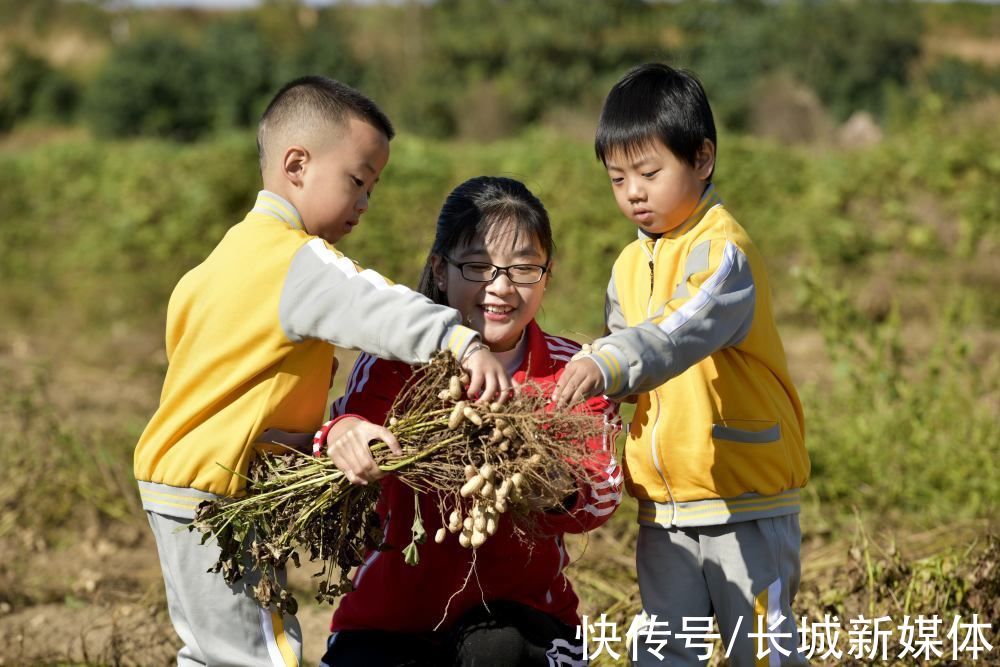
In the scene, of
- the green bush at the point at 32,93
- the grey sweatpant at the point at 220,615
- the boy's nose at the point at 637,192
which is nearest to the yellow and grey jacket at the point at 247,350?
the grey sweatpant at the point at 220,615

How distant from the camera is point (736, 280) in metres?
2.57

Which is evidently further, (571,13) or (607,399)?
(571,13)

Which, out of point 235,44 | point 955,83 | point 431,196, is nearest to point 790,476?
point 431,196

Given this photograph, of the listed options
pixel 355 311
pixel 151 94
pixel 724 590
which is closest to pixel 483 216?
pixel 355 311

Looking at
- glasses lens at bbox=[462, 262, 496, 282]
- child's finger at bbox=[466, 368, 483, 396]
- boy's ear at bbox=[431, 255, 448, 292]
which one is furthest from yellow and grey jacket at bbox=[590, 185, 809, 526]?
child's finger at bbox=[466, 368, 483, 396]

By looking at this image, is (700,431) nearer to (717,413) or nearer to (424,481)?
(717,413)

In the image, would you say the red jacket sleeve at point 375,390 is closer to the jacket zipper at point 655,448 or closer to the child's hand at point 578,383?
the child's hand at point 578,383

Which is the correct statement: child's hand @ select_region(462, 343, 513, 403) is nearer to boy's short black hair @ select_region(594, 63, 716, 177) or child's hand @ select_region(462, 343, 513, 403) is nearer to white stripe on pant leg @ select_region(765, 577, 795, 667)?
boy's short black hair @ select_region(594, 63, 716, 177)

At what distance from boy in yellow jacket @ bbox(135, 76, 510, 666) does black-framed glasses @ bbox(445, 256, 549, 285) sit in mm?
308

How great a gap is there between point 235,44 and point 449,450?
27.0 meters

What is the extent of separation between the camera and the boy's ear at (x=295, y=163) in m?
2.56

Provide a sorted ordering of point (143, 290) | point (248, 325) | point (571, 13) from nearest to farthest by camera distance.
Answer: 1. point (248, 325)
2. point (143, 290)
3. point (571, 13)

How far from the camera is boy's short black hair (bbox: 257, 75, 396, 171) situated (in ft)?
8.47

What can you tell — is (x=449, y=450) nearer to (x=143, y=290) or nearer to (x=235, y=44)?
(x=143, y=290)
